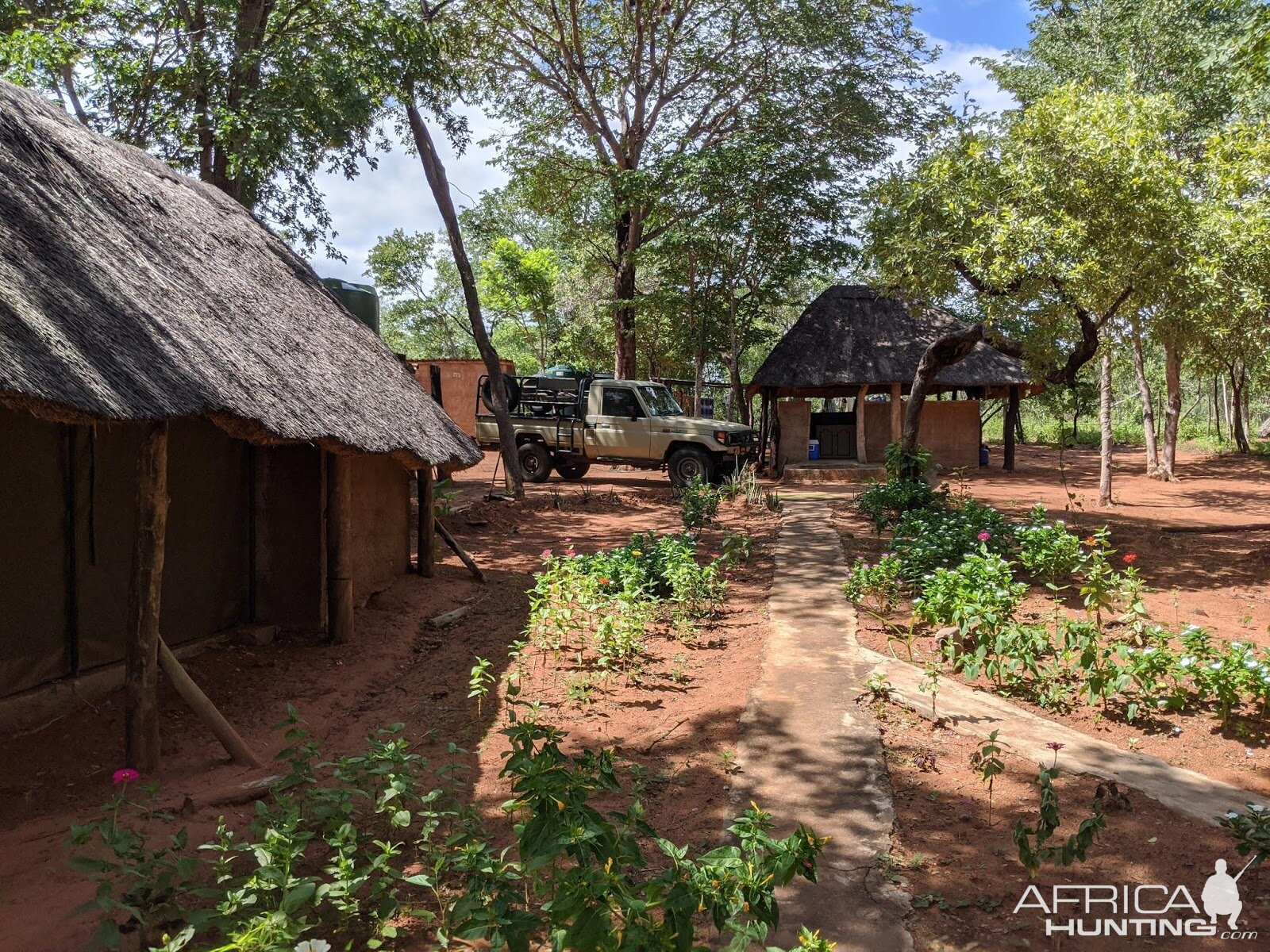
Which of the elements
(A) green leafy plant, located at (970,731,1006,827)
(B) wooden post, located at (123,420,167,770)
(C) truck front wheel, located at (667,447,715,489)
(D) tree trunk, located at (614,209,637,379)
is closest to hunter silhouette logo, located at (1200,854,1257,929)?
(A) green leafy plant, located at (970,731,1006,827)

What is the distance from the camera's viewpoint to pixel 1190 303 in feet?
34.1

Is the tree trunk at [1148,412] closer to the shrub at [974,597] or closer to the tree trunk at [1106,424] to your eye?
the tree trunk at [1106,424]

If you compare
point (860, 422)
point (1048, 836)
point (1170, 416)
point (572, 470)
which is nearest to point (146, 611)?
point (1048, 836)

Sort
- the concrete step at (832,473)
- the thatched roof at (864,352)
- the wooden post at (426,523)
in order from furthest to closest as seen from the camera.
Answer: the thatched roof at (864,352) < the concrete step at (832,473) < the wooden post at (426,523)

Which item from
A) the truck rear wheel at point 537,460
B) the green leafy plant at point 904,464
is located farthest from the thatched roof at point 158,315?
the truck rear wheel at point 537,460

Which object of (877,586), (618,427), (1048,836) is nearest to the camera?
(1048,836)

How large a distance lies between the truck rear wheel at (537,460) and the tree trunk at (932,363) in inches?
270

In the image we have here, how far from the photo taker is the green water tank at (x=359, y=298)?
33.0ft

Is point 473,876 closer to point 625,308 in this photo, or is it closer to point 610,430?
point 610,430

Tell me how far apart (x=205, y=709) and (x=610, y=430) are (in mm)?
11744

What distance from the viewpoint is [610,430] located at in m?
15.8

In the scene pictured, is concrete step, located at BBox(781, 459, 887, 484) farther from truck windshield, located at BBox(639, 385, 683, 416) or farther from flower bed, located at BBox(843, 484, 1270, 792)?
flower bed, located at BBox(843, 484, 1270, 792)

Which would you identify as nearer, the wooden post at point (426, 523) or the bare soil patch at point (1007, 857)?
the bare soil patch at point (1007, 857)

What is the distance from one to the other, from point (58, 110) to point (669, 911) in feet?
23.6
